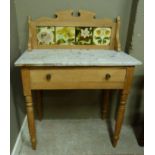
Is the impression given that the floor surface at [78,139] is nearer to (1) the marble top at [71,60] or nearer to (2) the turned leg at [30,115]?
(2) the turned leg at [30,115]

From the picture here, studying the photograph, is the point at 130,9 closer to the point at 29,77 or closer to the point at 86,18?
the point at 86,18

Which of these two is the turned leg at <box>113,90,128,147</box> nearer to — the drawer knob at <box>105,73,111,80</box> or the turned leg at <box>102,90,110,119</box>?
the drawer knob at <box>105,73,111,80</box>

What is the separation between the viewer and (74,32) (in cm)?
135

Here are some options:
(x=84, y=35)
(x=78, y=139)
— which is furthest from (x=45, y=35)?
(x=78, y=139)

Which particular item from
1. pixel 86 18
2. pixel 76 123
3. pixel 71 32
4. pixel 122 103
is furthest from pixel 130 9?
pixel 76 123

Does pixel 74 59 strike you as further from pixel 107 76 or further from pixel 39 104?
pixel 39 104

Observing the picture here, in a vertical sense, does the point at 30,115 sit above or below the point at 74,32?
below

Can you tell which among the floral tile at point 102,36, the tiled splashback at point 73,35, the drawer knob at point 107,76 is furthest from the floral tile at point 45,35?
the drawer knob at point 107,76

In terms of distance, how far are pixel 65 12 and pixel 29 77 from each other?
600 millimetres

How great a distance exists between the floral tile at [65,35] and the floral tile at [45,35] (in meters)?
0.05

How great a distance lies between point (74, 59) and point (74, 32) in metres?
0.38

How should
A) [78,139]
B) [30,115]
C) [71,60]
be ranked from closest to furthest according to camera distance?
1. [71,60]
2. [30,115]
3. [78,139]

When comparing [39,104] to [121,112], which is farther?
[39,104]

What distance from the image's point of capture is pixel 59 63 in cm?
100
